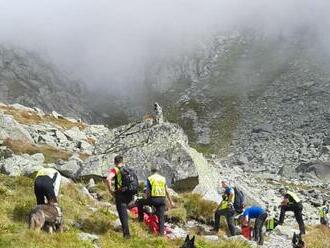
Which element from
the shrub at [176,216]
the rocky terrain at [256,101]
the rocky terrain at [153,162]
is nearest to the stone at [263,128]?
the rocky terrain at [256,101]

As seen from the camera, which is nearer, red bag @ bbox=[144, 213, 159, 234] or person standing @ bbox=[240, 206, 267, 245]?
red bag @ bbox=[144, 213, 159, 234]

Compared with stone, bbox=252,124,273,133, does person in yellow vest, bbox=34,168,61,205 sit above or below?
below

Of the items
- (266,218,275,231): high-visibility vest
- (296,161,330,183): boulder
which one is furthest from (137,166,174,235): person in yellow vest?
(296,161,330,183): boulder

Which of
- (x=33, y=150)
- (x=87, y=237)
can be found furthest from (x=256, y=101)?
(x=87, y=237)

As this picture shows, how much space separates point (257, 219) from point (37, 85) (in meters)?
127

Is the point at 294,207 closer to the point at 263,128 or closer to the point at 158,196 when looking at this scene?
the point at 158,196

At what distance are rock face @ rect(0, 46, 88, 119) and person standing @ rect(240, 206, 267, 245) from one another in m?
113

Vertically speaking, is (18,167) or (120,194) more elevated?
(18,167)

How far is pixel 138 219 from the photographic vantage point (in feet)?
64.4

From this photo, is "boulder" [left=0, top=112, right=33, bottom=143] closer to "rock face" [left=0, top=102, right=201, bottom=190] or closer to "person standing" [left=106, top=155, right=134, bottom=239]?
"rock face" [left=0, top=102, right=201, bottom=190]

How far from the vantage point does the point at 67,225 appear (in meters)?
17.6

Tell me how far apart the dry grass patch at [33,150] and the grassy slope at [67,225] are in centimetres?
1419

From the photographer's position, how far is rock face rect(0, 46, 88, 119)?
134000 millimetres

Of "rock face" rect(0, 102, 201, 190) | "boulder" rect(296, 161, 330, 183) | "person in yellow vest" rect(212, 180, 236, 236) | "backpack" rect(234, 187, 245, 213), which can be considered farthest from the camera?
"boulder" rect(296, 161, 330, 183)
